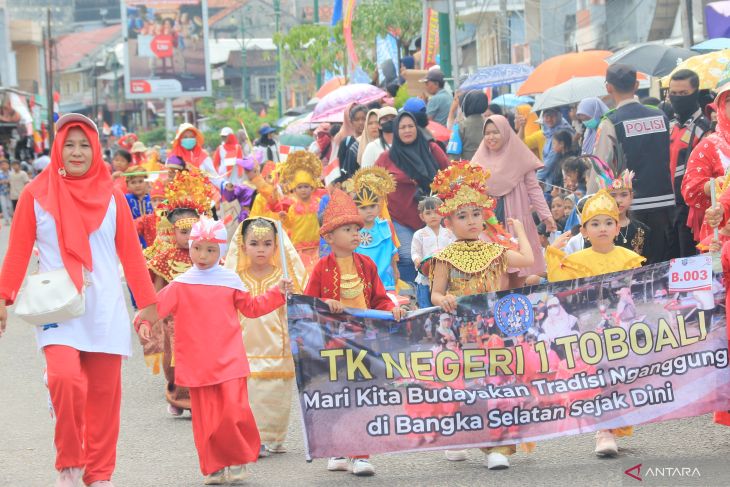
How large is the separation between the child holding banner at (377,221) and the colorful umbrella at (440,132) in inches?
157

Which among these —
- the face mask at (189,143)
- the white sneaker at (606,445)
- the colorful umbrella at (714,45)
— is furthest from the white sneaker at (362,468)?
the face mask at (189,143)

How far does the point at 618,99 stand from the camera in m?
9.76

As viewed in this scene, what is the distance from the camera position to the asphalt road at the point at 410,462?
6535mm

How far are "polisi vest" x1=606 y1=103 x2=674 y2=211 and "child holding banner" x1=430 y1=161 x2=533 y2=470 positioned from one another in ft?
7.38

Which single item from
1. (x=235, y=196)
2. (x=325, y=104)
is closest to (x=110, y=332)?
(x=235, y=196)

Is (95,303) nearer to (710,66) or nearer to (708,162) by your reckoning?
(708,162)

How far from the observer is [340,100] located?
1889 centimetres

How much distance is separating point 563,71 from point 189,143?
485 centimetres

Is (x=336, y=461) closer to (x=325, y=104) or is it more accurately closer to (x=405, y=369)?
(x=405, y=369)

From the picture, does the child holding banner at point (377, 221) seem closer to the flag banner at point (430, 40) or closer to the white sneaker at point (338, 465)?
the white sneaker at point (338, 465)

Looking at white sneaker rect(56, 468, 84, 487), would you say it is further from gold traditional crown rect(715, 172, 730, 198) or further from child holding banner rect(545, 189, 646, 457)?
gold traditional crown rect(715, 172, 730, 198)

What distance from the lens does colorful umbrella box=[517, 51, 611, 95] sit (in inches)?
673

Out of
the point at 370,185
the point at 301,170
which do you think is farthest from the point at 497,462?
the point at 301,170

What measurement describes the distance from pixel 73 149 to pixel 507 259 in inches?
95.2
